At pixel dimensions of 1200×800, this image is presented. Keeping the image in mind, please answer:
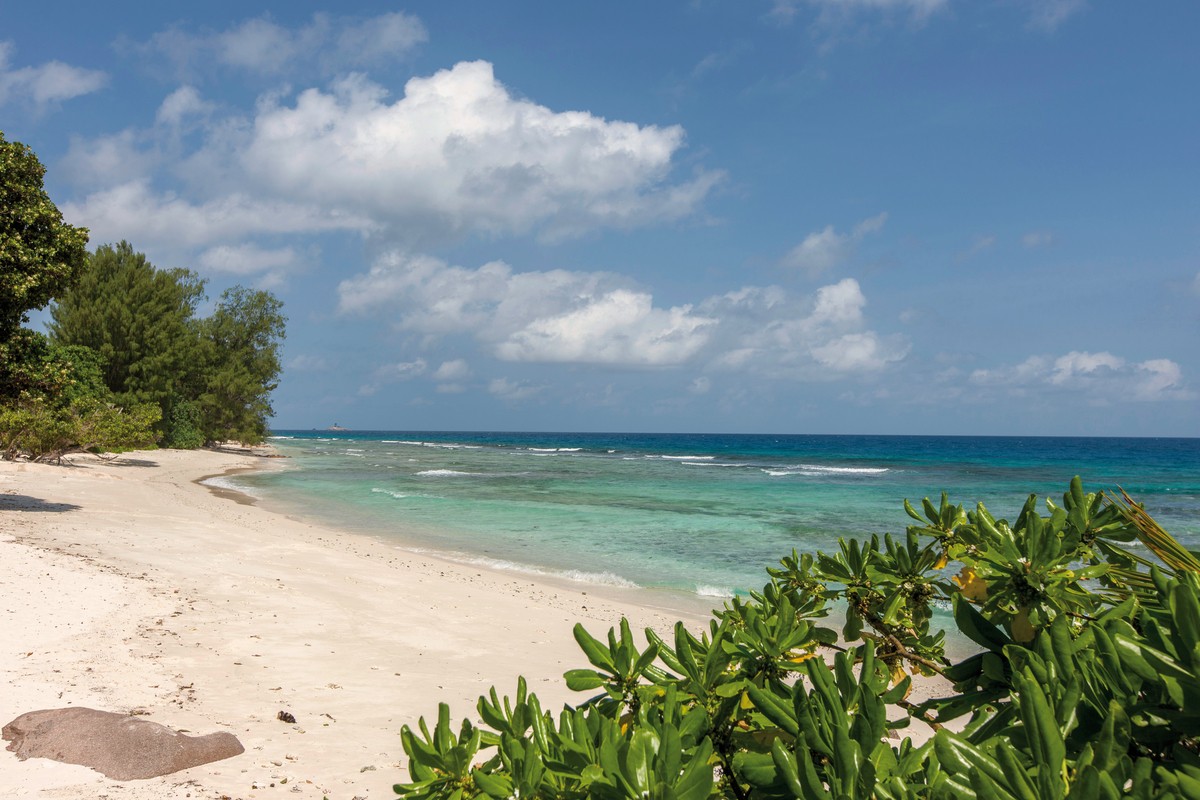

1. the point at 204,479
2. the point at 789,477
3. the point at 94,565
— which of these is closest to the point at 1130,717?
the point at 94,565

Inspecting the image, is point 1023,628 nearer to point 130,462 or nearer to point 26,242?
point 26,242

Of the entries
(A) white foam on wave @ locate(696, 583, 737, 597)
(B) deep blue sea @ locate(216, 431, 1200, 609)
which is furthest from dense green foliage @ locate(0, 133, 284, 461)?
(A) white foam on wave @ locate(696, 583, 737, 597)

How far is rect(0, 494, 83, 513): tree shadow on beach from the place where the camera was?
44.2ft

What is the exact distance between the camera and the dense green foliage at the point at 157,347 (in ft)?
112

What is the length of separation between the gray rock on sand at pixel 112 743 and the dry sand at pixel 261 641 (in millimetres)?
92

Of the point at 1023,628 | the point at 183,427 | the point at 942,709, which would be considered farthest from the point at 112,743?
the point at 183,427

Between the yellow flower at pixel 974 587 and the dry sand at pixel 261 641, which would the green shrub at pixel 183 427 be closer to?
the dry sand at pixel 261 641

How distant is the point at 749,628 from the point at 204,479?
31.3 m

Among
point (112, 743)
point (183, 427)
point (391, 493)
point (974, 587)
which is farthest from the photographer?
point (183, 427)

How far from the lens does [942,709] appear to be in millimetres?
1209

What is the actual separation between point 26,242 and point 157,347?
90.8ft

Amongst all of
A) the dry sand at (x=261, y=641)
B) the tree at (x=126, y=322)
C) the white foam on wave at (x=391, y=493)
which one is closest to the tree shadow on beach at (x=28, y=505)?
the dry sand at (x=261, y=641)

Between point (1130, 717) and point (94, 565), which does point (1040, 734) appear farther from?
point (94, 565)

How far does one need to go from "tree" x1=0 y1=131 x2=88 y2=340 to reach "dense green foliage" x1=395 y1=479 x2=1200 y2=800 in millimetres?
13185
